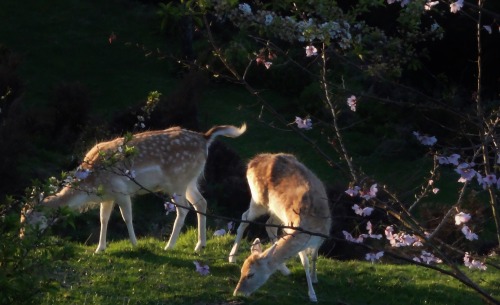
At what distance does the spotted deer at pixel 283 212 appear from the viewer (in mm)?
9672

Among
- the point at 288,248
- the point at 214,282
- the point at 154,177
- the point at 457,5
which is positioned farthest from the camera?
the point at 154,177

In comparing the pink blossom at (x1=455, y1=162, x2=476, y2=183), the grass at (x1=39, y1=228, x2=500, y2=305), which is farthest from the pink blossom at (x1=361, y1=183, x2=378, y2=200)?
the grass at (x1=39, y1=228, x2=500, y2=305)

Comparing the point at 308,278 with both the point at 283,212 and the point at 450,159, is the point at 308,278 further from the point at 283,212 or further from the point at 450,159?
the point at 450,159

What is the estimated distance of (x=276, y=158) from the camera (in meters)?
11.5

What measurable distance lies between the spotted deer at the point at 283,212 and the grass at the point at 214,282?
198 millimetres

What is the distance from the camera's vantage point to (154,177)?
11.8m

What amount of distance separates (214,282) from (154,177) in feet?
7.07

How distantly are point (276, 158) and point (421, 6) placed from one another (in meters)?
6.31

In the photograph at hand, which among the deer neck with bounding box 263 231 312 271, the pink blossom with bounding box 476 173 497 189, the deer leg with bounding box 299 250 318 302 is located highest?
the pink blossom with bounding box 476 173 497 189

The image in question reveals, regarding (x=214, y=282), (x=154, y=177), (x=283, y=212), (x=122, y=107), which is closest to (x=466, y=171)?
(x=214, y=282)

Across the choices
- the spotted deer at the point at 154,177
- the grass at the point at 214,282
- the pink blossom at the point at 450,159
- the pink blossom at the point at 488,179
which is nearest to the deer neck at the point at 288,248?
Result: the grass at the point at 214,282

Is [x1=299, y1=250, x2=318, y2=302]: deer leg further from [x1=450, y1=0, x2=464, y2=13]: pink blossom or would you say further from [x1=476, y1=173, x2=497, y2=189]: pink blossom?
[x1=450, y1=0, x2=464, y2=13]: pink blossom

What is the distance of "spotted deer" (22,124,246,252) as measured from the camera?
447 inches

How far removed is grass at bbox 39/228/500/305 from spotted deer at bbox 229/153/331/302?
0.20 meters
